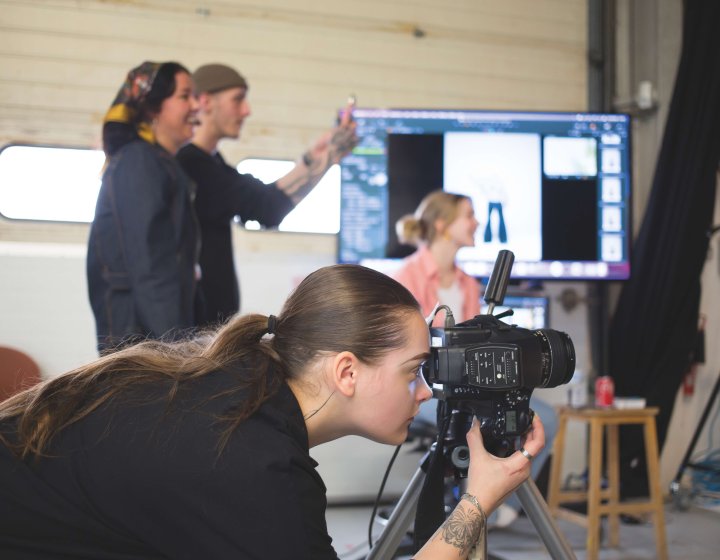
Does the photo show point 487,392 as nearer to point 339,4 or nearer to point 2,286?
point 2,286

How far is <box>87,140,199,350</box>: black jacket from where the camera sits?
2072mm

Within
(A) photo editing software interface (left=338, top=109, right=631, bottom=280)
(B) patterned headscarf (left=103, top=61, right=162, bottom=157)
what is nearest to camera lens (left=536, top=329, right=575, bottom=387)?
(B) patterned headscarf (left=103, top=61, right=162, bottom=157)

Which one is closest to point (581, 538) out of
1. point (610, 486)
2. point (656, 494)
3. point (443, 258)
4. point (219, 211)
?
point (610, 486)

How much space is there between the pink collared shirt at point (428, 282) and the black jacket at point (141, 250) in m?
1.12

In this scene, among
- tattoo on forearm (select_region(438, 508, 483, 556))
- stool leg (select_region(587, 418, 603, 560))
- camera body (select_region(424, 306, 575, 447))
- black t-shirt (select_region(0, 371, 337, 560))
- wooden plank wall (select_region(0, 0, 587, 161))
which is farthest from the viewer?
wooden plank wall (select_region(0, 0, 587, 161))

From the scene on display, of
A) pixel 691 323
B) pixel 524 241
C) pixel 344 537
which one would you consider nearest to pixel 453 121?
pixel 524 241

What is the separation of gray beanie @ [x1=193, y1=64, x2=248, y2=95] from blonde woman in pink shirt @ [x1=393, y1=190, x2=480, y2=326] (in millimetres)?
960

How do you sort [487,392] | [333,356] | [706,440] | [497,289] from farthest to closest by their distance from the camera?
[706,440] → [497,289] → [487,392] → [333,356]

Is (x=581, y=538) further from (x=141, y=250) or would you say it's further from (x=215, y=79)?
(x=215, y=79)

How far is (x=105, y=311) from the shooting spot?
2137 mm

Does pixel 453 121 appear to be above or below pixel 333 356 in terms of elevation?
above

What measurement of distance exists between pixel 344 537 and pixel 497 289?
79.3 inches

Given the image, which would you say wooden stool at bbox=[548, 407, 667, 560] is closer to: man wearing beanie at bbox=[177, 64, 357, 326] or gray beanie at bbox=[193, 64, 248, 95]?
man wearing beanie at bbox=[177, 64, 357, 326]

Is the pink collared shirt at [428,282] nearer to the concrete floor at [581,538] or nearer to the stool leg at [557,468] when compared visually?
the stool leg at [557,468]
